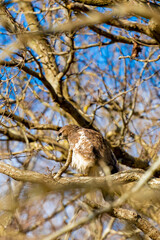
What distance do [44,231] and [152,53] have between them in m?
6.72

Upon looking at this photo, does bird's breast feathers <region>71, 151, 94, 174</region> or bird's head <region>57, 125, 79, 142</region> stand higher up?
bird's head <region>57, 125, 79, 142</region>

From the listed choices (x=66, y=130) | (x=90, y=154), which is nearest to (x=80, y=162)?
(x=90, y=154)

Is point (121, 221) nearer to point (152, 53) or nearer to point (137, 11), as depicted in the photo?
point (137, 11)

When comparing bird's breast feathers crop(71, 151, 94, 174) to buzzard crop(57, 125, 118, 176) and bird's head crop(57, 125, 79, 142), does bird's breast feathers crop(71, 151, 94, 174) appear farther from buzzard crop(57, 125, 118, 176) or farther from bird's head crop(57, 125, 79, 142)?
bird's head crop(57, 125, 79, 142)

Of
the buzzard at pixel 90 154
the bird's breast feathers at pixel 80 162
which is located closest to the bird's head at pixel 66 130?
the buzzard at pixel 90 154

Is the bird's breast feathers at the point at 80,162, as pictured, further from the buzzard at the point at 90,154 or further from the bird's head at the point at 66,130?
the bird's head at the point at 66,130

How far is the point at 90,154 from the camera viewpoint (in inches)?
235

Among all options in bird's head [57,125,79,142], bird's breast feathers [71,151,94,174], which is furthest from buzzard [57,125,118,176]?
bird's head [57,125,79,142]

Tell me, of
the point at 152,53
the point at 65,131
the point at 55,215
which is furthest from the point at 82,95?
the point at 55,215

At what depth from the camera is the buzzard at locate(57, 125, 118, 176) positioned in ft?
19.5

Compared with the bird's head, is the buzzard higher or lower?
lower

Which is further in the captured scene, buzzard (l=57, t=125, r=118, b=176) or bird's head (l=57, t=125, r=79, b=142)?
bird's head (l=57, t=125, r=79, b=142)

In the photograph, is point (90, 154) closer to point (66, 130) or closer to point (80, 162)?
point (80, 162)

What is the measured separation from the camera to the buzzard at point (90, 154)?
19.5 feet
